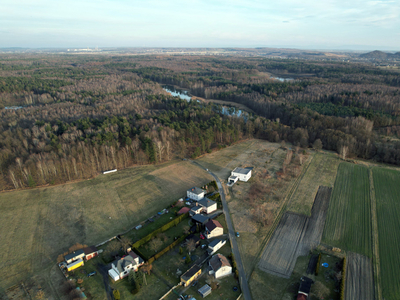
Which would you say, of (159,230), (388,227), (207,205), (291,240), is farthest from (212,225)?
(388,227)

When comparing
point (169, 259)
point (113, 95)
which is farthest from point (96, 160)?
point (113, 95)

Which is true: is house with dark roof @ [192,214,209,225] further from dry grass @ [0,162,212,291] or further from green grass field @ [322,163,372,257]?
green grass field @ [322,163,372,257]

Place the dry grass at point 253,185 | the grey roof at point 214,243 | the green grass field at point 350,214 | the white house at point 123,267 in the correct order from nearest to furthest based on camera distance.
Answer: the white house at point 123,267
the grey roof at point 214,243
the green grass field at point 350,214
the dry grass at point 253,185

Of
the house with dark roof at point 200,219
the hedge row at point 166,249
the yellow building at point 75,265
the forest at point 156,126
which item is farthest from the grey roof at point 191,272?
the forest at point 156,126

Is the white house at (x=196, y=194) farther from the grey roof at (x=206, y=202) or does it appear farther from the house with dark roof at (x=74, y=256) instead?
the house with dark roof at (x=74, y=256)

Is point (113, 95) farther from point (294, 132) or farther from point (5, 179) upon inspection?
point (294, 132)

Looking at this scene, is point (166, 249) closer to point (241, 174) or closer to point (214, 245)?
point (214, 245)
